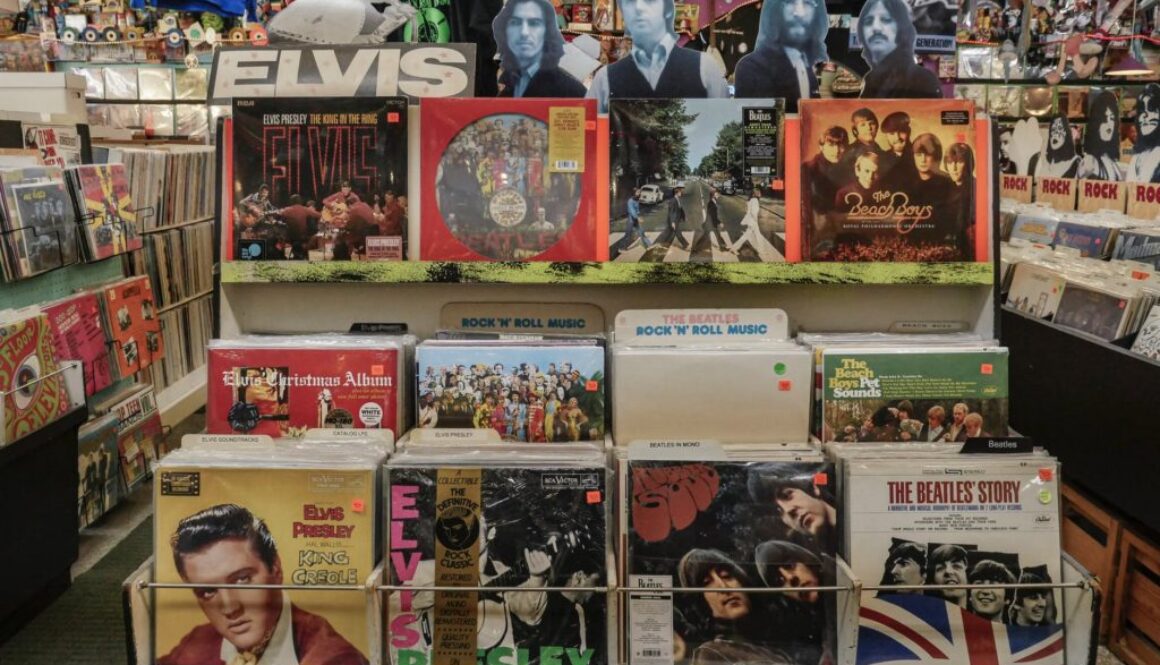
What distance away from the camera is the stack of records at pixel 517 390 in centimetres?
178

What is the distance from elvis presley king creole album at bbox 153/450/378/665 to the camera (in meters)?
1.57

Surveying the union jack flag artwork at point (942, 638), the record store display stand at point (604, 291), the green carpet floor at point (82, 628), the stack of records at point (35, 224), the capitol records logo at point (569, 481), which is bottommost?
the green carpet floor at point (82, 628)

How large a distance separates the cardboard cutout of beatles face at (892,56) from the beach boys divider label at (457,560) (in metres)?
1.16

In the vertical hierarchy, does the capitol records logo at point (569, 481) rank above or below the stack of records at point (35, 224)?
below

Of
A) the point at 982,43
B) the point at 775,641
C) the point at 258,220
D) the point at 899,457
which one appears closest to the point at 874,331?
the point at 899,457

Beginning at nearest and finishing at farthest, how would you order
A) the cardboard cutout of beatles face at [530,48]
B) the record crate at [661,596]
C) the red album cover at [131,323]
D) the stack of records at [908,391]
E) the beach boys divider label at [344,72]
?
the record crate at [661,596], the stack of records at [908,391], the beach boys divider label at [344,72], the cardboard cutout of beatles face at [530,48], the red album cover at [131,323]

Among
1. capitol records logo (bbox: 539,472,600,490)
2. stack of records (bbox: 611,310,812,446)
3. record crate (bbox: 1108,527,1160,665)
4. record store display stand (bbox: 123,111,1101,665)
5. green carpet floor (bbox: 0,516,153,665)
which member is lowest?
green carpet floor (bbox: 0,516,153,665)

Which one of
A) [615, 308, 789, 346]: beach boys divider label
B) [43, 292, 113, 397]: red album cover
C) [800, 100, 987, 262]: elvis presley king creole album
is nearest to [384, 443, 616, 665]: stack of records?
[615, 308, 789, 346]: beach boys divider label

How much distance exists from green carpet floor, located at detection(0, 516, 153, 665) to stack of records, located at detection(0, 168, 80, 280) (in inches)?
42.9

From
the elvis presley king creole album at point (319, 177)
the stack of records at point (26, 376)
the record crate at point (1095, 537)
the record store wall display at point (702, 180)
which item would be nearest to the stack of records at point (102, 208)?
the stack of records at point (26, 376)

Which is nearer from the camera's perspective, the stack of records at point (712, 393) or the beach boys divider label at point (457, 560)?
the beach boys divider label at point (457, 560)

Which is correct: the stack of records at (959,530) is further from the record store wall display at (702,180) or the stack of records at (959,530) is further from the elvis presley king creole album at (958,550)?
the record store wall display at (702,180)

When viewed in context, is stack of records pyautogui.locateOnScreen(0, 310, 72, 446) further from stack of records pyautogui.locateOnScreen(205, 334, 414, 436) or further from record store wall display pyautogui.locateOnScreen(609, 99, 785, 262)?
record store wall display pyautogui.locateOnScreen(609, 99, 785, 262)

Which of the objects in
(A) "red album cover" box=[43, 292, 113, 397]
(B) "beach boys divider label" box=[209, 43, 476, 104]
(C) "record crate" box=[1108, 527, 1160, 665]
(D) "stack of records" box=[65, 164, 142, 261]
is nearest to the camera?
(B) "beach boys divider label" box=[209, 43, 476, 104]
